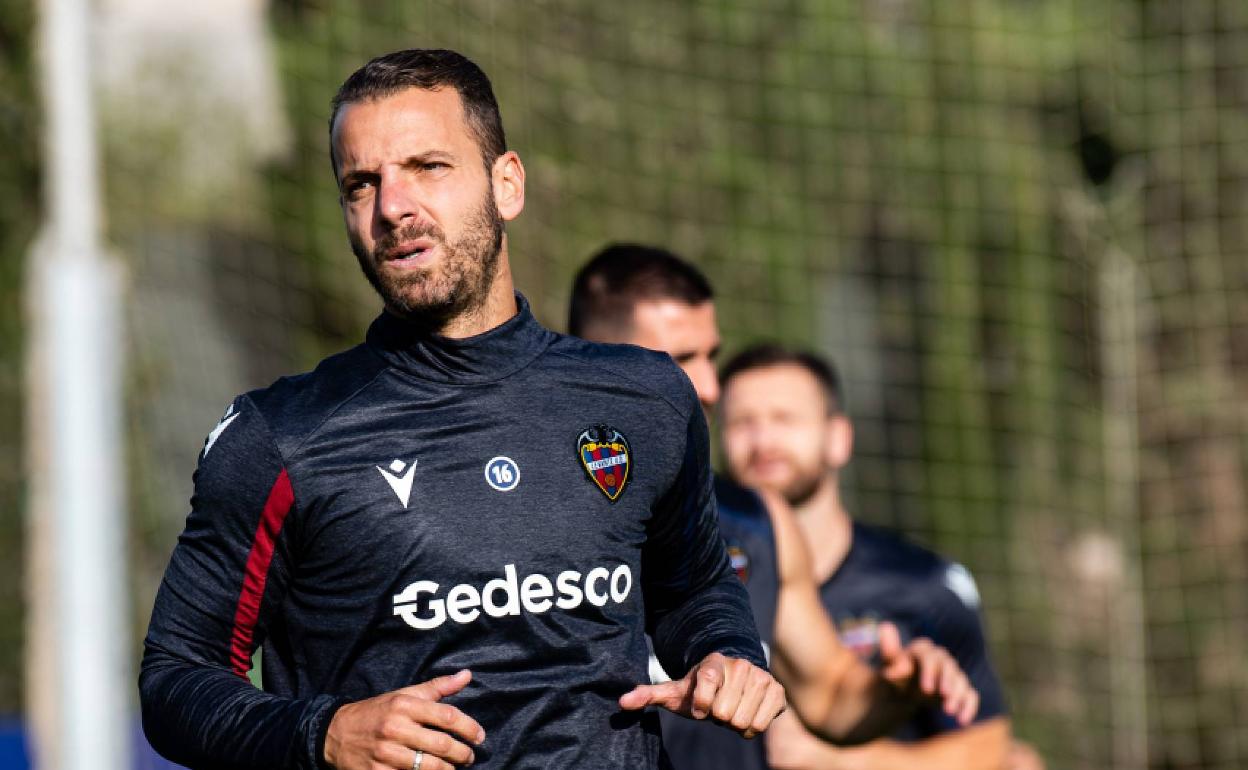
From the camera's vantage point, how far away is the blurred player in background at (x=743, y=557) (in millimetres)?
3488

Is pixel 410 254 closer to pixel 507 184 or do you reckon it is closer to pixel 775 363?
pixel 507 184

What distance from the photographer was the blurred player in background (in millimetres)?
3488

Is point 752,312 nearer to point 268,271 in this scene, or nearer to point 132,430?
point 268,271

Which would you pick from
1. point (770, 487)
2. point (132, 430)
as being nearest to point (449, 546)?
point (770, 487)

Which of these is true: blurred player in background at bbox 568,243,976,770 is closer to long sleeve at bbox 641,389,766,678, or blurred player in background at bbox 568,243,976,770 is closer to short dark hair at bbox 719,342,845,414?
long sleeve at bbox 641,389,766,678

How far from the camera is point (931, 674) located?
3277 millimetres

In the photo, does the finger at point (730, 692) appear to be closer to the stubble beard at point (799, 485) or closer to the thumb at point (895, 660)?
the thumb at point (895, 660)

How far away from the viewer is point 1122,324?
1107 cm

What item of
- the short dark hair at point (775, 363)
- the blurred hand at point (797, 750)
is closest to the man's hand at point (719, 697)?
the blurred hand at point (797, 750)

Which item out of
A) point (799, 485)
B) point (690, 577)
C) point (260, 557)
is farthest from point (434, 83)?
point (799, 485)

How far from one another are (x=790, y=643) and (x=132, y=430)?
7548 millimetres

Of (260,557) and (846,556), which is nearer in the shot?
(260,557)

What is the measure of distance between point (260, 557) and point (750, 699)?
0.59 m

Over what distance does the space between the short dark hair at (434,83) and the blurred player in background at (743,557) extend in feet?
3.91
